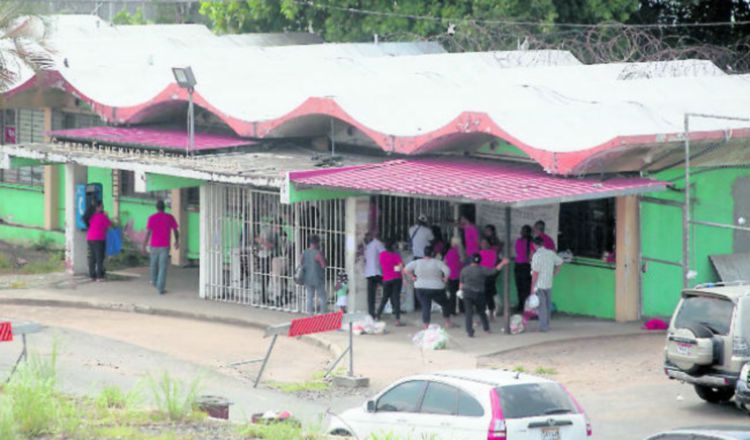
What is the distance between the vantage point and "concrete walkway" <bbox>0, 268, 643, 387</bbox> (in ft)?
73.4

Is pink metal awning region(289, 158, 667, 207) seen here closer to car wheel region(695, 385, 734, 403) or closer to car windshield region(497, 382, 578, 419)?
car wheel region(695, 385, 734, 403)

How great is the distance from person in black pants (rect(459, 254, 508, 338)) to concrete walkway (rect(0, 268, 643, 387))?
14.3 inches

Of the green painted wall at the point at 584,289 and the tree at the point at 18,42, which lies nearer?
the green painted wall at the point at 584,289

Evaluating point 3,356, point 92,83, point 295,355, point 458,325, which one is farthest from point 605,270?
point 92,83

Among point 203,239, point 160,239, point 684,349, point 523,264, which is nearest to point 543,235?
point 523,264

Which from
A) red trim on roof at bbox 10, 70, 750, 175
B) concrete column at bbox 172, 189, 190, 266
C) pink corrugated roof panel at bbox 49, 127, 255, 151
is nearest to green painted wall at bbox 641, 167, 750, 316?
red trim on roof at bbox 10, 70, 750, 175

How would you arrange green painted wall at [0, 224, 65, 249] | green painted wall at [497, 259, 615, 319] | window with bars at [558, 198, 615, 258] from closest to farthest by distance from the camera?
green painted wall at [497, 259, 615, 319]
window with bars at [558, 198, 615, 258]
green painted wall at [0, 224, 65, 249]

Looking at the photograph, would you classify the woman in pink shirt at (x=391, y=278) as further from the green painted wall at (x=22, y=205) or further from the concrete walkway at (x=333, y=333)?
the green painted wall at (x=22, y=205)

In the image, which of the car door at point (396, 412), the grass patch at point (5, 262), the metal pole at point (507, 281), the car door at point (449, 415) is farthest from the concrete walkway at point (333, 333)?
the car door at point (449, 415)

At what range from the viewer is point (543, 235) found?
24.5 meters

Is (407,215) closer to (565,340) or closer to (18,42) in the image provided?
(565,340)

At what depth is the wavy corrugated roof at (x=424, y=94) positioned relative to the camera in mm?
24281

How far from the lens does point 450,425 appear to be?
15.6 metres

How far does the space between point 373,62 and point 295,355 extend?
10.3m
